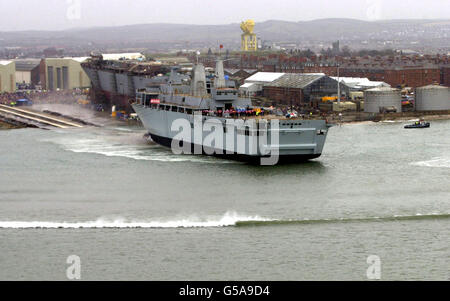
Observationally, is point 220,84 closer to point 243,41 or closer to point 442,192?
point 442,192

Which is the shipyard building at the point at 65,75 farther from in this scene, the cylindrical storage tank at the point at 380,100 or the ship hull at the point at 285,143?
the ship hull at the point at 285,143

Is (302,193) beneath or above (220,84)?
beneath

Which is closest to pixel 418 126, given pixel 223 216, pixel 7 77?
pixel 223 216

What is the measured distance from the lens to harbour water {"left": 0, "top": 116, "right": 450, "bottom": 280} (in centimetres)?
1526

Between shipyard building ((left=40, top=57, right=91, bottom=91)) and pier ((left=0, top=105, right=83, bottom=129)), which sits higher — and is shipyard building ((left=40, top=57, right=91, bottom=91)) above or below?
above

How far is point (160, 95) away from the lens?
34.6 meters

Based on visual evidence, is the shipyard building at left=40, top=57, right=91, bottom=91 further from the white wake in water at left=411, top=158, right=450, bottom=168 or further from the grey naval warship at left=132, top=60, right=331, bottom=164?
the white wake in water at left=411, top=158, right=450, bottom=168

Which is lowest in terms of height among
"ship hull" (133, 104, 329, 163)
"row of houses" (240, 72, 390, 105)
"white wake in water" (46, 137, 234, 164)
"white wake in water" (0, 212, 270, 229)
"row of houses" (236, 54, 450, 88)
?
"white wake in water" (0, 212, 270, 229)

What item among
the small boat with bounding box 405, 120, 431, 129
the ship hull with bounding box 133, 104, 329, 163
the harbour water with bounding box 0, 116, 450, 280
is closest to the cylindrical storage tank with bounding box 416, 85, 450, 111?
the small boat with bounding box 405, 120, 431, 129

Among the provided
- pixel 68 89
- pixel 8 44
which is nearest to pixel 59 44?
pixel 8 44

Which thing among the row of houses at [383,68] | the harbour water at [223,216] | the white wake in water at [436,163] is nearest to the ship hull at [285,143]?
the harbour water at [223,216]

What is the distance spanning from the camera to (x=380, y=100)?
1746 inches

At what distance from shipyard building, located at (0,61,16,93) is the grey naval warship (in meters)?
29.4

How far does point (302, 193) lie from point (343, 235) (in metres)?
4.72
